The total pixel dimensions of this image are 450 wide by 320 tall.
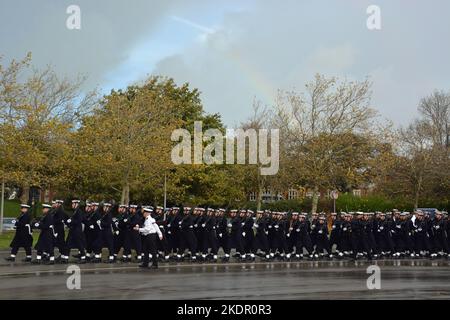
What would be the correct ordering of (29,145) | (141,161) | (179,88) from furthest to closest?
(179,88)
(141,161)
(29,145)

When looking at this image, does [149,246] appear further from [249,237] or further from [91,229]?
[249,237]

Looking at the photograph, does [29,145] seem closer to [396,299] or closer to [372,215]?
[372,215]

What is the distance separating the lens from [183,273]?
64.5ft

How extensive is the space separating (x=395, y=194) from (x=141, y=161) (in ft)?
107

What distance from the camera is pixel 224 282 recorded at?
56.3ft

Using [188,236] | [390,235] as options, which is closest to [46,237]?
[188,236]

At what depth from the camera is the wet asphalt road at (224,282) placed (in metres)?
14.4

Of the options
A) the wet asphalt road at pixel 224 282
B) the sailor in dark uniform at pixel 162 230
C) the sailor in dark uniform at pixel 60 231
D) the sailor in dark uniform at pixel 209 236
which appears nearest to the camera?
the wet asphalt road at pixel 224 282

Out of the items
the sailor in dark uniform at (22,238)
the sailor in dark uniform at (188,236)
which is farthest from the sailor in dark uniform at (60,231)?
the sailor in dark uniform at (188,236)

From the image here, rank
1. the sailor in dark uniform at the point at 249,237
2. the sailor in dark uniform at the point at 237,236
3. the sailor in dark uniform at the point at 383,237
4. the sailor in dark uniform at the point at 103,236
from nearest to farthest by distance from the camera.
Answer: the sailor in dark uniform at the point at 103,236 → the sailor in dark uniform at the point at 237,236 → the sailor in dark uniform at the point at 249,237 → the sailor in dark uniform at the point at 383,237

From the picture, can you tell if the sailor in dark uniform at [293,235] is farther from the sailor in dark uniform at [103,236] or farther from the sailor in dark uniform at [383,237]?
the sailor in dark uniform at [103,236]

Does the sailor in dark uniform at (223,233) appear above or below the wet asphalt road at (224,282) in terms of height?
above

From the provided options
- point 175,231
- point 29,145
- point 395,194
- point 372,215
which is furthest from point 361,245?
point 395,194

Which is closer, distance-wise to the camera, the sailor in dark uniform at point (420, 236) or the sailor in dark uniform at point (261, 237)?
the sailor in dark uniform at point (261, 237)
